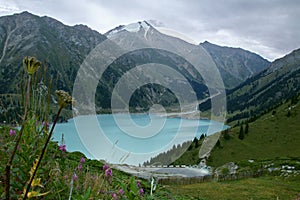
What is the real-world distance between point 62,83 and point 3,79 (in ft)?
104

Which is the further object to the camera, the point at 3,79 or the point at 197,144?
the point at 3,79

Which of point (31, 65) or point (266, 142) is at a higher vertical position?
point (266, 142)

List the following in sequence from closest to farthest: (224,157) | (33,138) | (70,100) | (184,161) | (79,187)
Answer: (70,100)
(33,138)
(79,187)
(224,157)
(184,161)

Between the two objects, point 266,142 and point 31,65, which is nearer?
point 31,65

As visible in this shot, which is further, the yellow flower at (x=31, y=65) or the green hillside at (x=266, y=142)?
the green hillside at (x=266, y=142)

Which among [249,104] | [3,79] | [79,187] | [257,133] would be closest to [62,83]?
[3,79]

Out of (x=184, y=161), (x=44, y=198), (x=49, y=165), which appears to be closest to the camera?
(x=44, y=198)

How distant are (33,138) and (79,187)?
0.76 m

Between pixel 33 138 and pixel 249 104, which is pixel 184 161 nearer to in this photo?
pixel 33 138

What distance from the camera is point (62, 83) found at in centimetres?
17325

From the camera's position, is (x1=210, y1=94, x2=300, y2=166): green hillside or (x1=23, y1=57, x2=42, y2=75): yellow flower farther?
(x1=210, y1=94, x2=300, y2=166): green hillside

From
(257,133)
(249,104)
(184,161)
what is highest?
(249,104)

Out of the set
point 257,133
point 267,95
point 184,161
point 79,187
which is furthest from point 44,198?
point 267,95

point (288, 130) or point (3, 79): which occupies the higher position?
point (3, 79)
